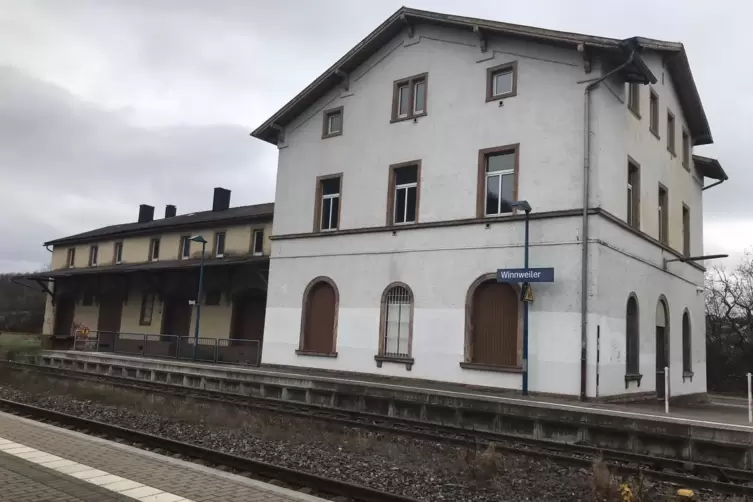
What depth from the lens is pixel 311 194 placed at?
21.4 m

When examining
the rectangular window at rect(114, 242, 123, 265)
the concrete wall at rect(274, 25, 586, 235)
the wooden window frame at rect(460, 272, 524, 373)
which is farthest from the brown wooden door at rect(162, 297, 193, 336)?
the wooden window frame at rect(460, 272, 524, 373)

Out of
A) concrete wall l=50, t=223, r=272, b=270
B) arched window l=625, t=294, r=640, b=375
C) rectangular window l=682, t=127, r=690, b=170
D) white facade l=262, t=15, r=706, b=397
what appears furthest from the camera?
concrete wall l=50, t=223, r=272, b=270

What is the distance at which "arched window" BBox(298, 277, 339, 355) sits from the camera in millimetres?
19969

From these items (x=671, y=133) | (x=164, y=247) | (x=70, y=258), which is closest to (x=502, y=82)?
(x=671, y=133)

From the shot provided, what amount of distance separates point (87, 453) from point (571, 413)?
327 inches

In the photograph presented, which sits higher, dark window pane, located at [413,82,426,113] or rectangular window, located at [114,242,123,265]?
dark window pane, located at [413,82,426,113]

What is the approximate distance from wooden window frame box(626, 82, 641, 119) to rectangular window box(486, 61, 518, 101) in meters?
3.47

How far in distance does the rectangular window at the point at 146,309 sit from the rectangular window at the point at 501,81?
74.4ft

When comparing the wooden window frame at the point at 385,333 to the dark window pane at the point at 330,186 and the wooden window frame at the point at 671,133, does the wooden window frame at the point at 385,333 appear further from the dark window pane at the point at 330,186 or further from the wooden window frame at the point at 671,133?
the wooden window frame at the point at 671,133

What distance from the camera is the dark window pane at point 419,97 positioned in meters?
19.1

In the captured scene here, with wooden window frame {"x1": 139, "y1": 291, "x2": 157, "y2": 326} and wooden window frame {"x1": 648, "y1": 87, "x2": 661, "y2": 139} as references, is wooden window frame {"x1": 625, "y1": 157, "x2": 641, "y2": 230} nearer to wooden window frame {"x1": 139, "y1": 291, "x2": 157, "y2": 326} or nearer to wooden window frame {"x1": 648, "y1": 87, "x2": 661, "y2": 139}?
wooden window frame {"x1": 648, "y1": 87, "x2": 661, "y2": 139}

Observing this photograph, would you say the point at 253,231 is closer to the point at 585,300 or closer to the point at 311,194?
the point at 311,194

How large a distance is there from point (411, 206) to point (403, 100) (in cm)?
360

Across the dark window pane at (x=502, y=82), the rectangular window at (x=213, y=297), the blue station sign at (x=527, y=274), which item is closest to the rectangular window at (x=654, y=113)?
the dark window pane at (x=502, y=82)
